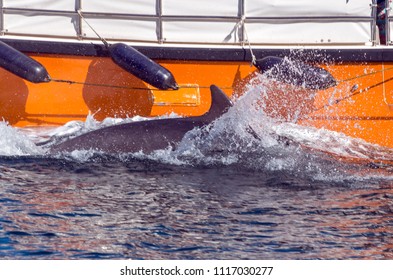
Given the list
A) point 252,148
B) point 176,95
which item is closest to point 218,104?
point 252,148

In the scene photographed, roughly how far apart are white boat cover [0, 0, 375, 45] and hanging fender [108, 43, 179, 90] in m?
0.93

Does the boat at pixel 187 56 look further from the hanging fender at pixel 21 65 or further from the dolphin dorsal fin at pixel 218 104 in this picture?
the dolphin dorsal fin at pixel 218 104

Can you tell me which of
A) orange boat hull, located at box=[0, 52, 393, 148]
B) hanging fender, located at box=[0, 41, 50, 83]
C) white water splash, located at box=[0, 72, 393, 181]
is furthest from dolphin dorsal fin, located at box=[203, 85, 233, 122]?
hanging fender, located at box=[0, 41, 50, 83]

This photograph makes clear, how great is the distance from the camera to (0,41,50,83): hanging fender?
13.4 meters

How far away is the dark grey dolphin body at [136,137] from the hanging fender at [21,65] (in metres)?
1.51

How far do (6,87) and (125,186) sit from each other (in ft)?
14.8

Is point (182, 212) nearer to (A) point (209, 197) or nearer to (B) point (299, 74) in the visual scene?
(A) point (209, 197)

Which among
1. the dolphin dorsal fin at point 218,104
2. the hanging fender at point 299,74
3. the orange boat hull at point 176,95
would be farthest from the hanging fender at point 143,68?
the dolphin dorsal fin at point 218,104

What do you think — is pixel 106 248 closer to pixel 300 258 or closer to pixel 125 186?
pixel 300 258

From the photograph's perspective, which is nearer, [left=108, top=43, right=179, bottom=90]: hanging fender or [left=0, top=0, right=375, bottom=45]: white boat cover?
[left=108, top=43, right=179, bottom=90]: hanging fender

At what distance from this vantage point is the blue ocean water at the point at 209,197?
8453 mm

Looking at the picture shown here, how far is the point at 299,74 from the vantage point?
42.5 feet

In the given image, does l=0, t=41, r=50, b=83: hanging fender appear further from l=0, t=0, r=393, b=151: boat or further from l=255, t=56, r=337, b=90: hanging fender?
l=255, t=56, r=337, b=90: hanging fender
